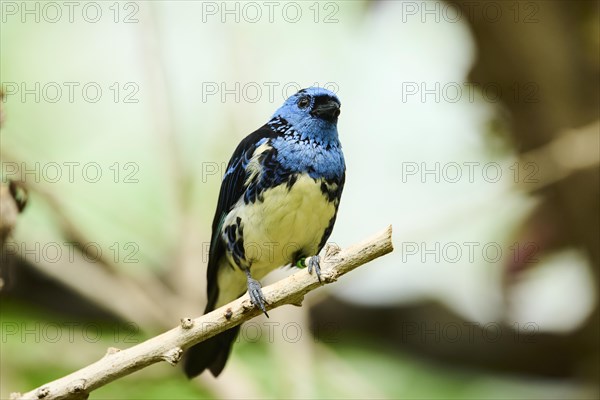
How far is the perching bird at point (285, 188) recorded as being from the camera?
296 centimetres

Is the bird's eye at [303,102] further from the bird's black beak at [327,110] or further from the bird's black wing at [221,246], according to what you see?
the bird's black wing at [221,246]

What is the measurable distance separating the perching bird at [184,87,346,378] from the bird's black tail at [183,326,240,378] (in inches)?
15.0

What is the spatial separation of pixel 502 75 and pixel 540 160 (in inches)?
20.5

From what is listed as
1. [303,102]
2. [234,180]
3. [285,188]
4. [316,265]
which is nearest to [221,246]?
Answer: [234,180]

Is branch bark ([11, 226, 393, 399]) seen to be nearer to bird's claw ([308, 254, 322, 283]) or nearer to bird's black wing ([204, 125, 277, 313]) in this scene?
bird's claw ([308, 254, 322, 283])

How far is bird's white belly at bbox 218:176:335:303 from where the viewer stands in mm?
3021

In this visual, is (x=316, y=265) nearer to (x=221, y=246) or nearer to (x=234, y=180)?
(x=234, y=180)

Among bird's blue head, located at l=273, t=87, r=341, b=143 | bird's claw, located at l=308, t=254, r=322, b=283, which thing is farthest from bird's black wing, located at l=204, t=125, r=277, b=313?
bird's claw, located at l=308, t=254, r=322, b=283

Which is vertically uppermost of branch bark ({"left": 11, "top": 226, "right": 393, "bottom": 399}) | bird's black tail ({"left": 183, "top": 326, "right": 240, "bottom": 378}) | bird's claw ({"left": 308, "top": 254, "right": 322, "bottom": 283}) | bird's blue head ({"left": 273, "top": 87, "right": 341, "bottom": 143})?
bird's blue head ({"left": 273, "top": 87, "right": 341, "bottom": 143})

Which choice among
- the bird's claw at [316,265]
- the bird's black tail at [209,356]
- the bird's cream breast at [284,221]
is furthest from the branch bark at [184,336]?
the bird's black tail at [209,356]

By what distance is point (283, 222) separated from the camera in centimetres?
308

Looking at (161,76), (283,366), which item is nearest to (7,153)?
(161,76)

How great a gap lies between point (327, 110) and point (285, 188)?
1.17 ft

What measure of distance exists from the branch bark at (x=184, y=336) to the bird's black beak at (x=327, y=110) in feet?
1.84
